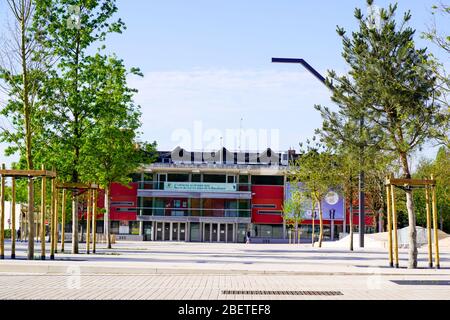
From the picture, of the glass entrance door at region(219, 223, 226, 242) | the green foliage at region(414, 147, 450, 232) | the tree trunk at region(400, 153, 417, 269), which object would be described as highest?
the green foliage at region(414, 147, 450, 232)

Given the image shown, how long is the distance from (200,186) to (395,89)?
5916 cm

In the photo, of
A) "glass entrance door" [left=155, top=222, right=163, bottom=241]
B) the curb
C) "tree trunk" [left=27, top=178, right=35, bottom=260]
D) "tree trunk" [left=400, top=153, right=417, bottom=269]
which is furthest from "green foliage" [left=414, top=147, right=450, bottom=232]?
"tree trunk" [left=27, top=178, right=35, bottom=260]

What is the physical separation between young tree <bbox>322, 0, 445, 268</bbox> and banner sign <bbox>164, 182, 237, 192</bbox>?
57.0 m

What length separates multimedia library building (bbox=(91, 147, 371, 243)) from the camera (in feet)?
265

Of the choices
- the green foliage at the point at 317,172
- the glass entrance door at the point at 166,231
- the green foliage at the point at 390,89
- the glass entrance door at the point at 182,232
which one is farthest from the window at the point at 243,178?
the green foliage at the point at 390,89

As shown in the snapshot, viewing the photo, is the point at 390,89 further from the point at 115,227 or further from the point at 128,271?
the point at 115,227

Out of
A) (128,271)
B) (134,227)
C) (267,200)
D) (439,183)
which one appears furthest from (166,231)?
(128,271)

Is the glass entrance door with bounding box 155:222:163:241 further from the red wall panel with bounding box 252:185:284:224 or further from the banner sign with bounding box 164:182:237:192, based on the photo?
the red wall panel with bounding box 252:185:284:224

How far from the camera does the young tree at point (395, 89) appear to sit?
23.7m

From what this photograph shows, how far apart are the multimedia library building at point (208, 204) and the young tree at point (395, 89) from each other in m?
54.3

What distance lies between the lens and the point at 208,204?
271 feet

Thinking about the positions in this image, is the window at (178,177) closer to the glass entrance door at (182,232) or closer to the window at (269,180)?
the glass entrance door at (182,232)

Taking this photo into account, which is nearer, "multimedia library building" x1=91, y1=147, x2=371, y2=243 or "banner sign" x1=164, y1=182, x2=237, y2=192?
"multimedia library building" x1=91, y1=147, x2=371, y2=243

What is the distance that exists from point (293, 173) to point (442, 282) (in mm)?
38916
